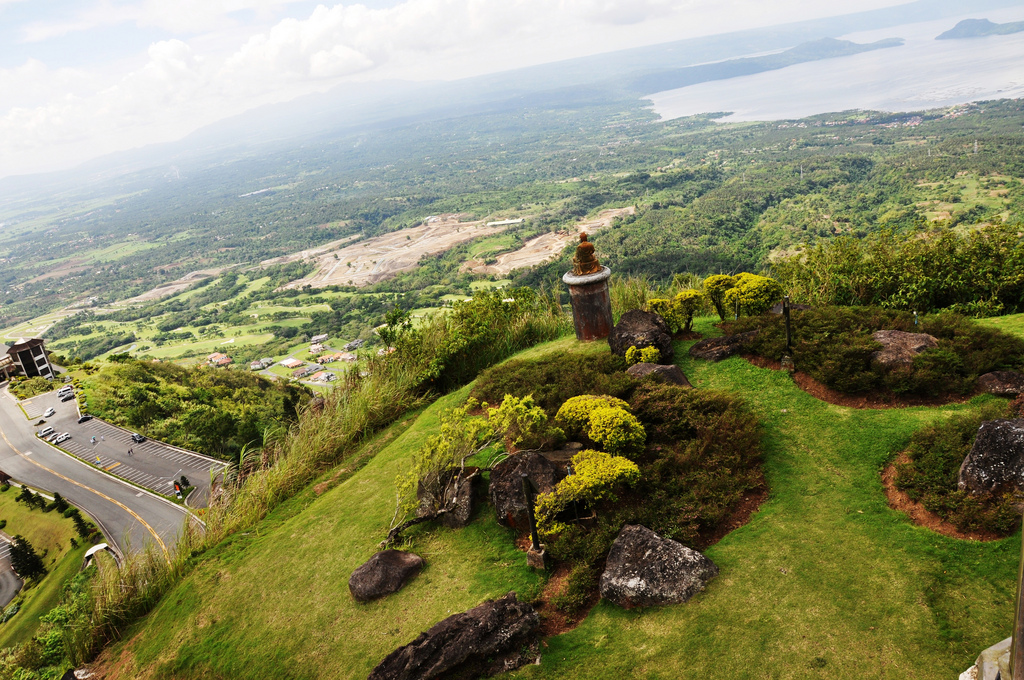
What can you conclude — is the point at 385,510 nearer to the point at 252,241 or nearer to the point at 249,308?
the point at 249,308

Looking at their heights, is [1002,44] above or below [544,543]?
above

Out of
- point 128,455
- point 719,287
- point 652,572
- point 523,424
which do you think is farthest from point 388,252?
point 652,572

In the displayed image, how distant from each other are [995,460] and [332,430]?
858 centimetres

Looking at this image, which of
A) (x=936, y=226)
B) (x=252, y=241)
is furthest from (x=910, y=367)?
(x=252, y=241)

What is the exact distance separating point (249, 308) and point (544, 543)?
80.8m

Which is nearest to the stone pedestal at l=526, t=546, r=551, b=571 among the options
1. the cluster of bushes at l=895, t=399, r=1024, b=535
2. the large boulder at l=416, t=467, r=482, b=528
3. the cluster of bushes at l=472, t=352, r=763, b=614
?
the cluster of bushes at l=472, t=352, r=763, b=614

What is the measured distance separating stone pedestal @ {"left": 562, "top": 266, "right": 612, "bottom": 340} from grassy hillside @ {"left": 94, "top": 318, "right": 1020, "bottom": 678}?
2.69m

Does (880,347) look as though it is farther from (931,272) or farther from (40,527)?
(40,527)

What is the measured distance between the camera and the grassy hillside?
358 centimetres

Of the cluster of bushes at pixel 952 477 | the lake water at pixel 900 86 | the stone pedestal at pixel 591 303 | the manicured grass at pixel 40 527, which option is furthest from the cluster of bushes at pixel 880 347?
the lake water at pixel 900 86

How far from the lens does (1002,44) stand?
169125 millimetres

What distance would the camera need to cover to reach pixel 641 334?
7988 mm

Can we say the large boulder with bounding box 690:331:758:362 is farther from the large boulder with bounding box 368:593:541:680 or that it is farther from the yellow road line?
the yellow road line

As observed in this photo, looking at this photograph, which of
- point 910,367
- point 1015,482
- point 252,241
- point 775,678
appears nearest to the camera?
point 775,678
